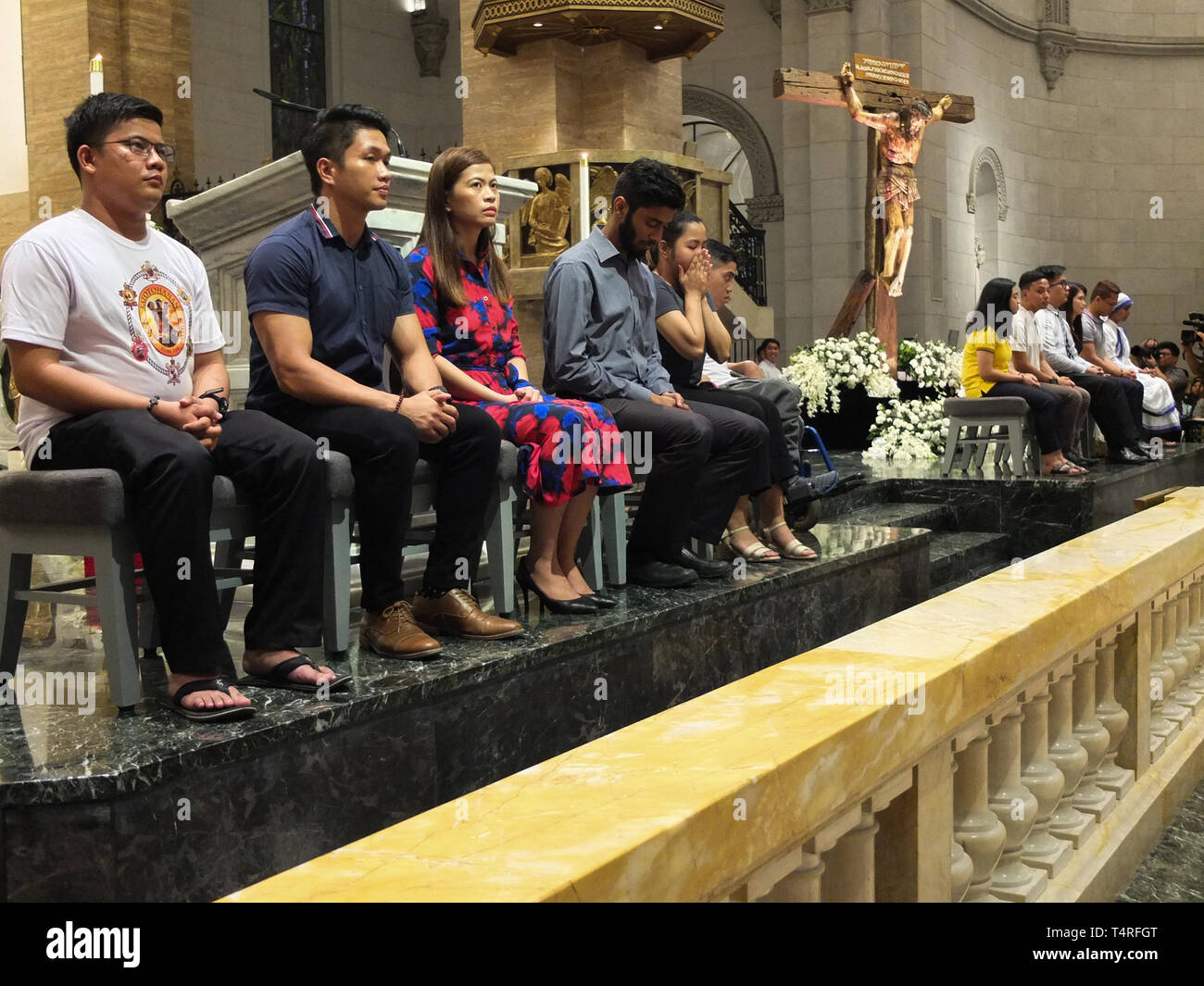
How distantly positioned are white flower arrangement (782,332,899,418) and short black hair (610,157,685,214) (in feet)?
21.2

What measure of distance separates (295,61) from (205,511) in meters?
15.5

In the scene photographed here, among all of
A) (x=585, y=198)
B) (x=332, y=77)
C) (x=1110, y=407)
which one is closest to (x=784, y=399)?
(x=585, y=198)

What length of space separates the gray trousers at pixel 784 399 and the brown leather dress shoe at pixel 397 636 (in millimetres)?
2337

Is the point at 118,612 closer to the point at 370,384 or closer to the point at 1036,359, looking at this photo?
the point at 370,384

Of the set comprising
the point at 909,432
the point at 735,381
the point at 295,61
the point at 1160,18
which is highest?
the point at 1160,18

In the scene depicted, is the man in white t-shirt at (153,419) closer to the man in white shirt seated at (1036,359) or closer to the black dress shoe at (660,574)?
the black dress shoe at (660,574)

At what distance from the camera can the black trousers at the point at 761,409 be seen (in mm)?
5242

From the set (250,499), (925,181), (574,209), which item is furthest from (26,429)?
(925,181)

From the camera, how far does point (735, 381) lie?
5570 mm

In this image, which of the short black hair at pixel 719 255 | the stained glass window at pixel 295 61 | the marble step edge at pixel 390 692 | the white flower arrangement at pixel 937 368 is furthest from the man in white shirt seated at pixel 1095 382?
the stained glass window at pixel 295 61

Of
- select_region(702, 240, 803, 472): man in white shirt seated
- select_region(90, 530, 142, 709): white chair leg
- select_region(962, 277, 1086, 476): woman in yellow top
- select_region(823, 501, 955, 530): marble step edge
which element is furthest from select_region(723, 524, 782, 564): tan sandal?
select_region(962, 277, 1086, 476): woman in yellow top

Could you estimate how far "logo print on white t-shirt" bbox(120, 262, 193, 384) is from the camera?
3094 mm
